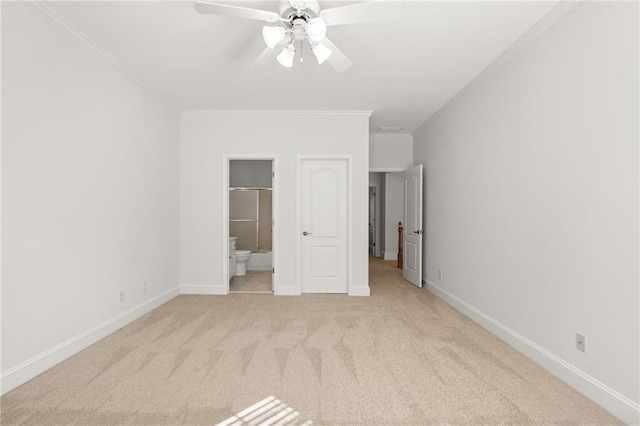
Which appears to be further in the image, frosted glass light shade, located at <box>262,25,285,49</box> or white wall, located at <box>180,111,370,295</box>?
white wall, located at <box>180,111,370,295</box>

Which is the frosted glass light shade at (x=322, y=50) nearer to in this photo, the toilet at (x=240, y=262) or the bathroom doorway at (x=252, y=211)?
the toilet at (x=240, y=262)

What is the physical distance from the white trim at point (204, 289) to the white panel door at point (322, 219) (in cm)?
121

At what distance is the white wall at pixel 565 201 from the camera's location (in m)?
1.95

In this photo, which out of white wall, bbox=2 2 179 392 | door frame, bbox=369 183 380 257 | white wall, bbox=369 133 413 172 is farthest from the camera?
door frame, bbox=369 183 380 257

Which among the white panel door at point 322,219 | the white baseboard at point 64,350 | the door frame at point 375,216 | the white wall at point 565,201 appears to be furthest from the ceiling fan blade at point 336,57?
the door frame at point 375,216

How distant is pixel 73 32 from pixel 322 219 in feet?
11.2

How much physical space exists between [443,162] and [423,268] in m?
1.80

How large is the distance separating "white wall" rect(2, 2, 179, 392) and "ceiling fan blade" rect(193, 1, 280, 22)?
1.37 metres

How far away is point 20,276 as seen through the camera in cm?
229

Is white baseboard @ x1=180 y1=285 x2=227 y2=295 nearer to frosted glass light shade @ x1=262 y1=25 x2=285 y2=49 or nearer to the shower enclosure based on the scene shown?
the shower enclosure

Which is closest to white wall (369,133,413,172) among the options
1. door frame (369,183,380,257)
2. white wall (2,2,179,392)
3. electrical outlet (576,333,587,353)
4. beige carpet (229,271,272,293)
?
beige carpet (229,271,272,293)

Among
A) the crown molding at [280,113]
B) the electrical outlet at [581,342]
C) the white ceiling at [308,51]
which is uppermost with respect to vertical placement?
the white ceiling at [308,51]

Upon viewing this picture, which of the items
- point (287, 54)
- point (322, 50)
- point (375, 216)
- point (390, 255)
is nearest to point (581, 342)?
point (322, 50)

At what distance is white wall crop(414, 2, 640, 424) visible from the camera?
6.39ft
